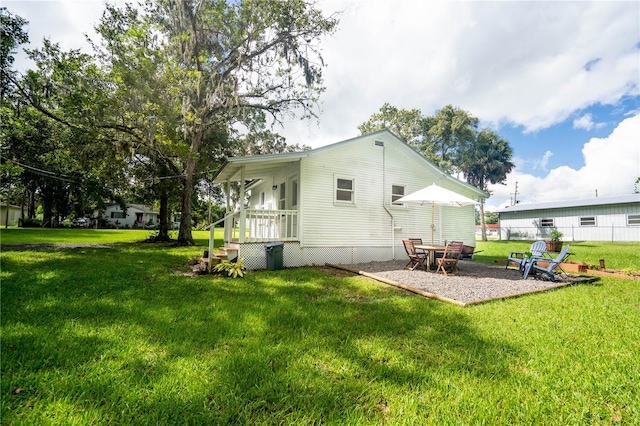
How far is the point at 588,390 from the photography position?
239 centimetres

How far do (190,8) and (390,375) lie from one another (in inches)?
664

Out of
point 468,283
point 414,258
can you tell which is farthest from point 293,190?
point 468,283

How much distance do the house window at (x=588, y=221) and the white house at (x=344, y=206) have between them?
17.9 m

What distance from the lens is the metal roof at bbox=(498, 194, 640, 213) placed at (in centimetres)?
2038

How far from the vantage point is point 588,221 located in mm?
22719

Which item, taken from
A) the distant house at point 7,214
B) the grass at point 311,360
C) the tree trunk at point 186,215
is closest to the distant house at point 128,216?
the distant house at point 7,214

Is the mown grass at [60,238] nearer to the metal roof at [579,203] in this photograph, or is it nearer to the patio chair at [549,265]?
the patio chair at [549,265]

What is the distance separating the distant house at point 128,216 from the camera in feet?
152

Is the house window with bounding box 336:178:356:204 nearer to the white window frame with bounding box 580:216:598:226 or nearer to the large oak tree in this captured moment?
the large oak tree

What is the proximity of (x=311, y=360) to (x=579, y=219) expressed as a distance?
30.1 meters

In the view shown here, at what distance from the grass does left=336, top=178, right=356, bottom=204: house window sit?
5513mm

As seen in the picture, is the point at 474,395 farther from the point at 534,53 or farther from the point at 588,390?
the point at 534,53

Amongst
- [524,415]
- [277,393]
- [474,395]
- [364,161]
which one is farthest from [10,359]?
[364,161]

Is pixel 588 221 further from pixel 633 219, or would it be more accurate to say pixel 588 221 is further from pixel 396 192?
pixel 396 192
